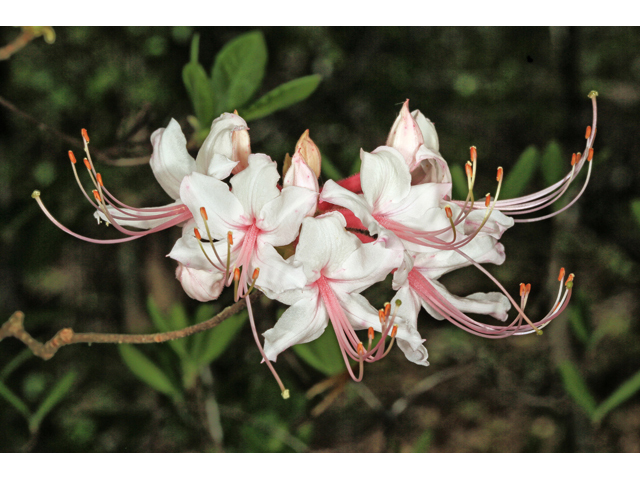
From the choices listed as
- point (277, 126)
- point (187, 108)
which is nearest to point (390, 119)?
point (277, 126)

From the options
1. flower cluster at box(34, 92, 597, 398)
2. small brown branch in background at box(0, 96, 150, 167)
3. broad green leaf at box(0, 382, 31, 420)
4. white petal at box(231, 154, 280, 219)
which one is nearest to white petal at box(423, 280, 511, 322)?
flower cluster at box(34, 92, 597, 398)

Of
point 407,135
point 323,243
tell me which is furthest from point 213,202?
point 407,135

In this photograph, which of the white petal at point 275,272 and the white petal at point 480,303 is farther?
the white petal at point 480,303

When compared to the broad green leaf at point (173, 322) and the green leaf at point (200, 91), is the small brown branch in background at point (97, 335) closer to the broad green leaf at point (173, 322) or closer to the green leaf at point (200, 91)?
the broad green leaf at point (173, 322)

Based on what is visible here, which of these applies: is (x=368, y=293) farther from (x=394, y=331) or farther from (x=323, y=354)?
(x=394, y=331)

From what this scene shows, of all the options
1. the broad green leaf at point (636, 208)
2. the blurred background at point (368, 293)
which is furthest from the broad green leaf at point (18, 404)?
the broad green leaf at point (636, 208)

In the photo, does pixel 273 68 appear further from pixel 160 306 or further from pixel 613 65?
pixel 613 65

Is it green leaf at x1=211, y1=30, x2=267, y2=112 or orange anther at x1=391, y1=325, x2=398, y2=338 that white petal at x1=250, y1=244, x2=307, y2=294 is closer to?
orange anther at x1=391, y1=325, x2=398, y2=338
